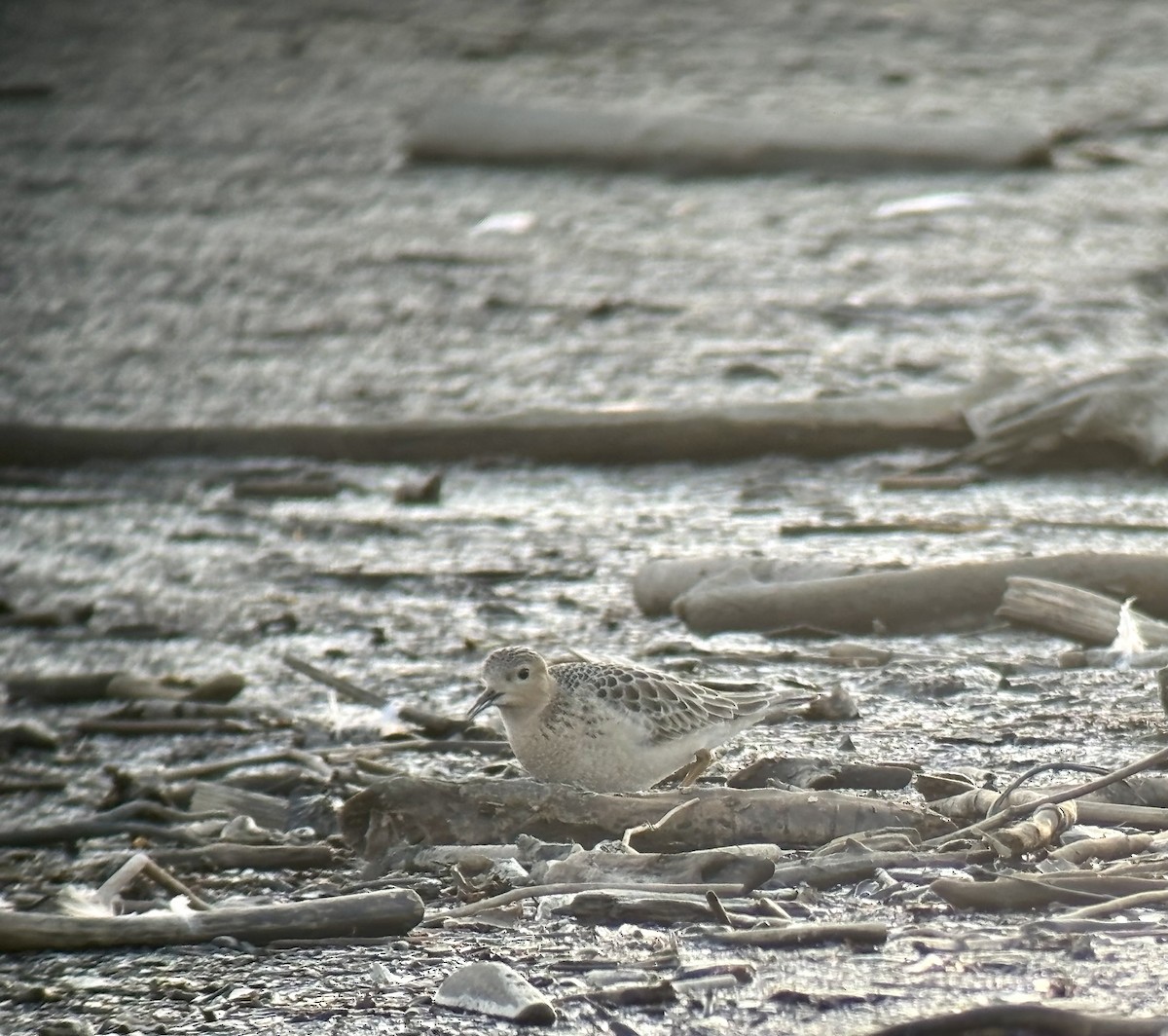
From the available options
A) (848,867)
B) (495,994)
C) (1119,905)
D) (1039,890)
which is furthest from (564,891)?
(1119,905)

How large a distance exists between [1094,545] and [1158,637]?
4.19 feet

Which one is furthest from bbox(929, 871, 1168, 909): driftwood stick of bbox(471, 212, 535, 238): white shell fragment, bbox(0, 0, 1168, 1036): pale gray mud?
bbox(471, 212, 535, 238): white shell fragment

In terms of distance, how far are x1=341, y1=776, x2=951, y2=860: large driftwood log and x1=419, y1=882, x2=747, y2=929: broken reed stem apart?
11.6 inches

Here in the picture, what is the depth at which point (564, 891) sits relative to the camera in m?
3.89

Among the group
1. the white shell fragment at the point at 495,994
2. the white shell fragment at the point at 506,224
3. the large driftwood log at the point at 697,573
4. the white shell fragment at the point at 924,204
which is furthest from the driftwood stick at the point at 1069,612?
the white shell fragment at the point at 506,224

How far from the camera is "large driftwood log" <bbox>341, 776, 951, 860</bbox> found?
13.7ft

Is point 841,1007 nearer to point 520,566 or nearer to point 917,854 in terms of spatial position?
point 917,854

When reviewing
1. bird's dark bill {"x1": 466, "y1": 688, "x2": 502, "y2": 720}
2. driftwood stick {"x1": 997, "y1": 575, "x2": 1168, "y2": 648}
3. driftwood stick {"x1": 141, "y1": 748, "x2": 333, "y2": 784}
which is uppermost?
bird's dark bill {"x1": 466, "y1": 688, "x2": 502, "y2": 720}

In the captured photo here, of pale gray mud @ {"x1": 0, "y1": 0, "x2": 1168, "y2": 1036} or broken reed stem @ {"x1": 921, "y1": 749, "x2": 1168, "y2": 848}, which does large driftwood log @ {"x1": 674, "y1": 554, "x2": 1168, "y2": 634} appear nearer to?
pale gray mud @ {"x1": 0, "y1": 0, "x2": 1168, "y2": 1036}

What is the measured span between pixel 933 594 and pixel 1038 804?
2.06m

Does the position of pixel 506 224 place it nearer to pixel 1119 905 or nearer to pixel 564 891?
pixel 564 891

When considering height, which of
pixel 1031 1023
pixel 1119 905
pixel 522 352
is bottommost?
pixel 522 352

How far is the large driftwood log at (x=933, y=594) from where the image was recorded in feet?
19.6

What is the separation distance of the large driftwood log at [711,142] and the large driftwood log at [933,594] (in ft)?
26.0
